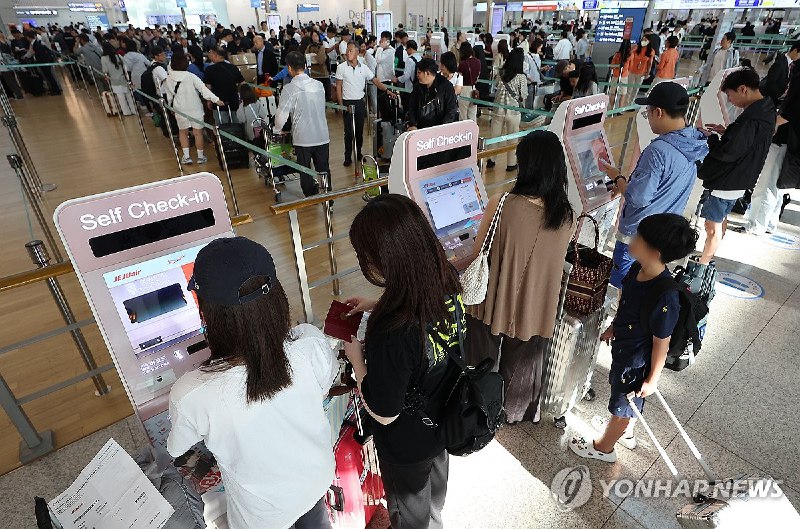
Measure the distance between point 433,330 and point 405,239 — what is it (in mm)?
302

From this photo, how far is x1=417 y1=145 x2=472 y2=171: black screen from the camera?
247 centimetres

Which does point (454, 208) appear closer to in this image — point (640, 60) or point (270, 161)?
point (270, 161)

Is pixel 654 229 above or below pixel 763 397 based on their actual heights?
Answer: above

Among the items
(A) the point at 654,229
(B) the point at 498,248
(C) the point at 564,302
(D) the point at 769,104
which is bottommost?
(C) the point at 564,302

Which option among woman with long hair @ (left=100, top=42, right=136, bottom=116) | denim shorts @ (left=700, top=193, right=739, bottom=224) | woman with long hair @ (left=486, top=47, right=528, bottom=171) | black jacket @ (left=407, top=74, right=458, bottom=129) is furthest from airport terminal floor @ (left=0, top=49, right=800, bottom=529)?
woman with long hair @ (left=100, top=42, right=136, bottom=116)

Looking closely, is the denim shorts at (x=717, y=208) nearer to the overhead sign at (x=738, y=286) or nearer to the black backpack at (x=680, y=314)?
the overhead sign at (x=738, y=286)

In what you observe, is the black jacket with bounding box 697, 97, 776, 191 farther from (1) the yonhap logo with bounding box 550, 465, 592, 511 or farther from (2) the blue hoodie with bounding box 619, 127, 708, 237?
(1) the yonhap logo with bounding box 550, 465, 592, 511

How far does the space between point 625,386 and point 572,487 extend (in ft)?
1.97

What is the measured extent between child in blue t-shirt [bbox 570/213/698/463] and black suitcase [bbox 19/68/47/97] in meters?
16.2

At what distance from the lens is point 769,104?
3094 millimetres

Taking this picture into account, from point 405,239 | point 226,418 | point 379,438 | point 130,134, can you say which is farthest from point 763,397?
point 130,134

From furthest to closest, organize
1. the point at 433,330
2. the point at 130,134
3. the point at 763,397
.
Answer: the point at 130,134 < the point at 763,397 < the point at 433,330

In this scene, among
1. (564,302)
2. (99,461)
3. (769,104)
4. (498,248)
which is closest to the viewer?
(99,461)

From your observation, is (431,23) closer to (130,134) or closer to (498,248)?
(130,134)
